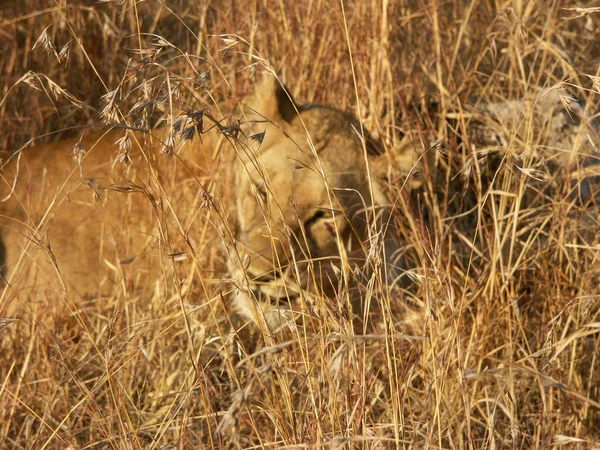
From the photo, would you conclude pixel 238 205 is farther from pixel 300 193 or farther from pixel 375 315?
pixel 375 315

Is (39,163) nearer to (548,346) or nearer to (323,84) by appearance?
(323,84)

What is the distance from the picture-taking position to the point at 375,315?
3.30 metres

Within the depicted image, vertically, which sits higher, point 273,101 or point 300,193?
point 273,101

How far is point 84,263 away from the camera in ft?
10.6

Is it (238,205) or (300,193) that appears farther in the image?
(238,205)

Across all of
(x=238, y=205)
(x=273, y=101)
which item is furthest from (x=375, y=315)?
(x=273, y=101)

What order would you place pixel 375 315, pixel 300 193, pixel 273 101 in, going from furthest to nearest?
1. pixel 375 315
2. pixel 273 101
3. pixel 300 193

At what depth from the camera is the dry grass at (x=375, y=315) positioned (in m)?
1.69

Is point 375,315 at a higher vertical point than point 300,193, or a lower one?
lower

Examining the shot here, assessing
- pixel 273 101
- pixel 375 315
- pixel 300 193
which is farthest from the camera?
pixel 375 315

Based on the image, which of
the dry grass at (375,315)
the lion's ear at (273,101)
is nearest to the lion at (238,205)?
the lion's ear at (273,101)

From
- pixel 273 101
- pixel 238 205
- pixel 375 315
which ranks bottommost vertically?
pixel 375 315

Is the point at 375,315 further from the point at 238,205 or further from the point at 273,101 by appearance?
the point at 273,101

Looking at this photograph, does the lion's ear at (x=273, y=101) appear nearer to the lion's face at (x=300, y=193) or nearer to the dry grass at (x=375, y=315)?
the lion's face at (x=300, y=193)
